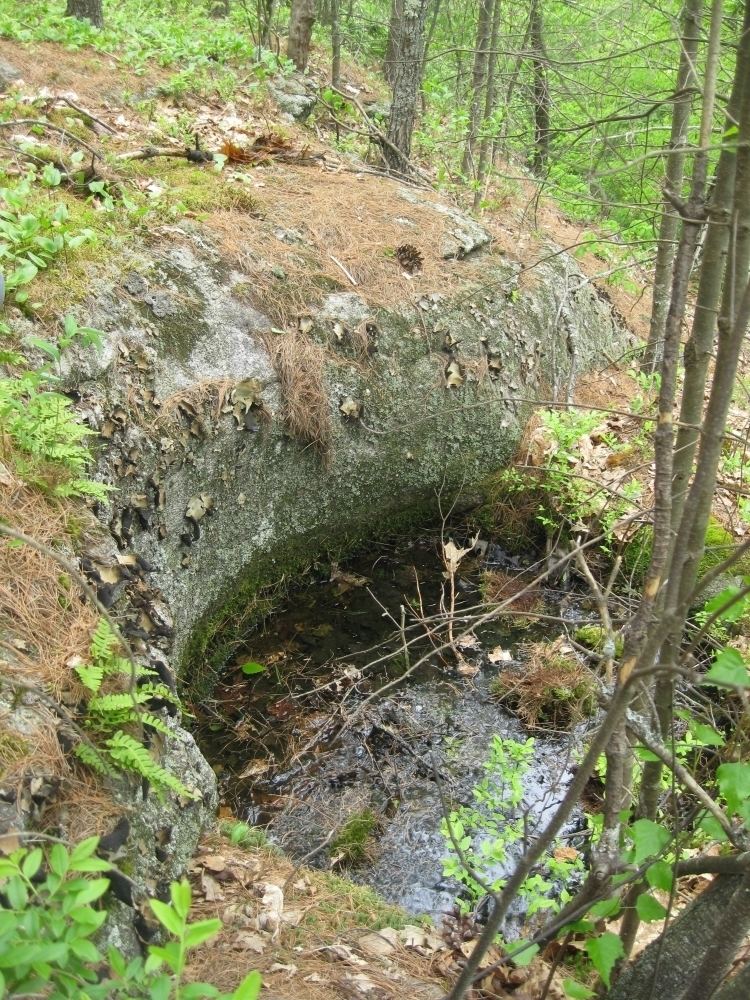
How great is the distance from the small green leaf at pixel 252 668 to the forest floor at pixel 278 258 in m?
1.56

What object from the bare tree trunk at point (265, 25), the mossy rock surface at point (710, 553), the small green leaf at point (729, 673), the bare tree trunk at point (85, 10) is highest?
the bare tree trunk at point (265, 25)

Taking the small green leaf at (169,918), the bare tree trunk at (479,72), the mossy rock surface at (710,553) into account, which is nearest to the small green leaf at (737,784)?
the small green leaf at (169,918)

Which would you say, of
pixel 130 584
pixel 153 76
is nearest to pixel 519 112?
pixel 153 76

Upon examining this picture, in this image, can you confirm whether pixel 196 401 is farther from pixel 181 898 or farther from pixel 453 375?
pixel 181 898

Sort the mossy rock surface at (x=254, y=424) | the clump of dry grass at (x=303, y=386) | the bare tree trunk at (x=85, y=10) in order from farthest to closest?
the bare tree trunk at (x=85, y=10) < the clump of dry grass at (x=303, y=386) < the mossy rock surface at (x=254, y=424)

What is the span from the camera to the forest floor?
2.72 metres

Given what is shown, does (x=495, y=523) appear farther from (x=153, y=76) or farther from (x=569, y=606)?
(x=153, y=76)

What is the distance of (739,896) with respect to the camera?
1.70 meters

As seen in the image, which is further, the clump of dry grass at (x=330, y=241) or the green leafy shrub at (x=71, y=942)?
the clump of dry grass at (x=330, y=241)

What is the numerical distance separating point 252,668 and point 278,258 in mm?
2955

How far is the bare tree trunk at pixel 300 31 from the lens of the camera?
8969 millimetres

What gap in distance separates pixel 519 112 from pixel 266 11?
154 inches

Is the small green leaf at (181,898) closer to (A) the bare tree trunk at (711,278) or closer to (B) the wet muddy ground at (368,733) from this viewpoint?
(A) the bare tree trunk at (711,278)

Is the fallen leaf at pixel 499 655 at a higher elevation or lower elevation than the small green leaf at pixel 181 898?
lower
